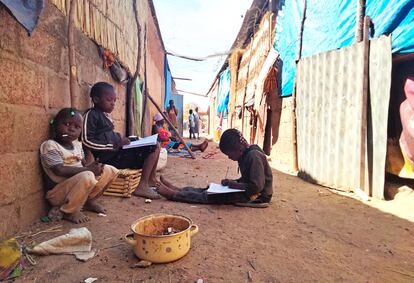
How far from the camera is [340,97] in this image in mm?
4379

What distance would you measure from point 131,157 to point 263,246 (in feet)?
7.03

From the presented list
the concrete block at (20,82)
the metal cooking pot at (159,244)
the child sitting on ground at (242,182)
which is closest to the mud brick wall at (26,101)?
the concrete block at (20,82)

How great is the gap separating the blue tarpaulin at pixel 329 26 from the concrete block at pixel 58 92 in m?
3.65

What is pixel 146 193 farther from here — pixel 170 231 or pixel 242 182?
pixel 170 231

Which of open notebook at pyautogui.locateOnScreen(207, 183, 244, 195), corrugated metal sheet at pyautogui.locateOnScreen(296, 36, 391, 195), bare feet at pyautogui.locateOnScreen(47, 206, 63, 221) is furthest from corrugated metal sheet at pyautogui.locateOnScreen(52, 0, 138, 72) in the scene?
corrugated metal sheet at pyautogui.locateOnScreen(296, 36, 391, 195)

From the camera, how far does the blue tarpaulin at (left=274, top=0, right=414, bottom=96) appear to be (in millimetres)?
3256

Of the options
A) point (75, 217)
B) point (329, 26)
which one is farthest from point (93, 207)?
point (329, 26)

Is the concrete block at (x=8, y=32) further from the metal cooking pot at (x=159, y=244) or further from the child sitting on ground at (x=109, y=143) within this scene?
the metal cooking pot at (x=159, y=244)

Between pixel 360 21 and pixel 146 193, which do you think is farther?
pixel 360 21

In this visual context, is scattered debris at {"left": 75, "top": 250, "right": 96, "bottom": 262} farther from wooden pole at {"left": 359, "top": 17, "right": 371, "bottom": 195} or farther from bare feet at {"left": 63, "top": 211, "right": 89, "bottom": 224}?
wooden pole at {"left": 359, "top": 17, "right": 371, "bottom": 195}

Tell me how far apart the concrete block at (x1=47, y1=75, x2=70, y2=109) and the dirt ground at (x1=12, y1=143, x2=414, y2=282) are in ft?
3.63

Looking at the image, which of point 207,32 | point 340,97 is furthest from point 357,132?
point 207,32

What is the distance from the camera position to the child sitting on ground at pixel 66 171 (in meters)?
2.42

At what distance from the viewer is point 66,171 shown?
2.40 meters
